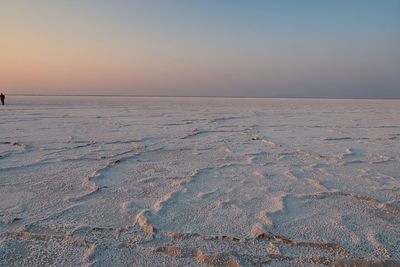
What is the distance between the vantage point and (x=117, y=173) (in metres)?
3.50

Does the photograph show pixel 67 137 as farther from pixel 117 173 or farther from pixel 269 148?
pixel 269 148

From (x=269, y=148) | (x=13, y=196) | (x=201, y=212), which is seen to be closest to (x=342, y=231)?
(x=201, y=212)

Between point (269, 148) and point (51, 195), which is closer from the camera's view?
point (51, 195)

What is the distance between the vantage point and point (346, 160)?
419 cm

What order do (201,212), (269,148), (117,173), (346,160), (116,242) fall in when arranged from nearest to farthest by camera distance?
(116,242)
(201,212)
(117,173)
(346,160)
(269,148)

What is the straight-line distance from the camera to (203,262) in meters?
1.75

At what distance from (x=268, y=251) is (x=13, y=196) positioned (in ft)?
7.22

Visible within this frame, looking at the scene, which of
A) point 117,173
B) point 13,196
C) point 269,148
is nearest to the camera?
point 13,196

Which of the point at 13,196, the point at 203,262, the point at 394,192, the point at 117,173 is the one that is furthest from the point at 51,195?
the point at 394,192

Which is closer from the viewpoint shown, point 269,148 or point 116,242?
point 116,242

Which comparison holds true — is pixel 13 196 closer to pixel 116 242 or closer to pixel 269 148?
pixel 116 242

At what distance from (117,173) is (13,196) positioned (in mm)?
1037

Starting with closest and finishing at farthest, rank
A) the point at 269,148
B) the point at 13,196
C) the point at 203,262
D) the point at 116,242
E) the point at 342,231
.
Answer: the point at 203,262 < the point at 116,242 < the point at 342,231 < the point at 13,196 < the point at 269,148

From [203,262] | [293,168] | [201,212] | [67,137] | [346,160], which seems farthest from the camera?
[67,137]
